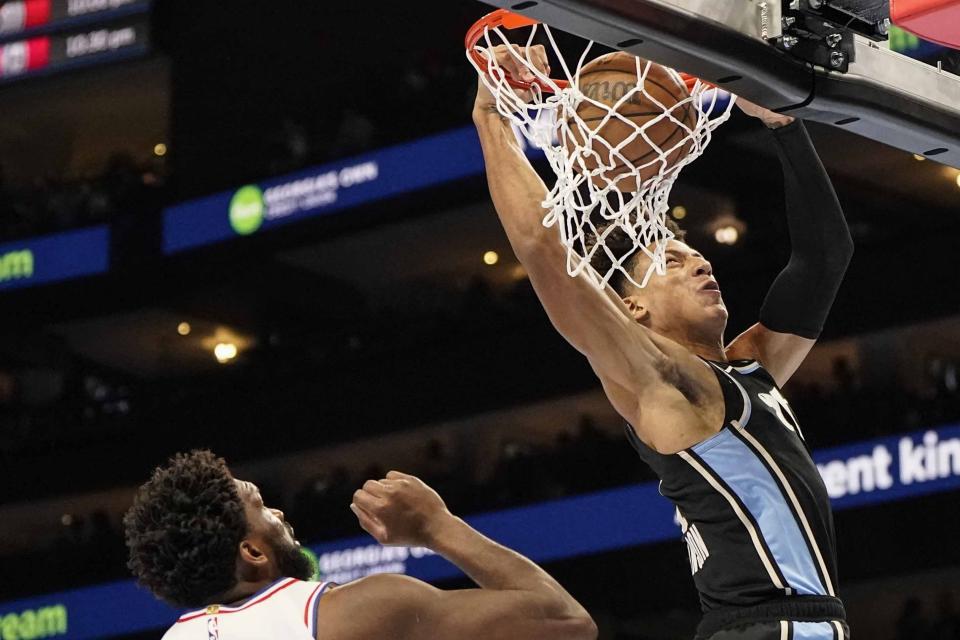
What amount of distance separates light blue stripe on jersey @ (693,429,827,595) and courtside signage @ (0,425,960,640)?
7.83 m

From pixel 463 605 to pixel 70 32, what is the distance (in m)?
9.63

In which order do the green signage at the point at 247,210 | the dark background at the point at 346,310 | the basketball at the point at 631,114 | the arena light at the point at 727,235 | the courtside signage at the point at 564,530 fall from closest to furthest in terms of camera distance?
the basketball at the point at 631,114 → the courtside signage at the point at 564,530 → the dark background at the point at 346,310 → the arena light at the point at 727,235 → the green signage at the point at 247,210

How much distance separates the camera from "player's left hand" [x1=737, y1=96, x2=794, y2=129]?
362 centimetres

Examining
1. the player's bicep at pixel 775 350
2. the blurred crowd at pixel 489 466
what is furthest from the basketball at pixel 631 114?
the blurred crowd at pixel 489 466

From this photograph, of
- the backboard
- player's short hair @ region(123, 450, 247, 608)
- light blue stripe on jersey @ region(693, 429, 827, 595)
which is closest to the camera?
the backboard

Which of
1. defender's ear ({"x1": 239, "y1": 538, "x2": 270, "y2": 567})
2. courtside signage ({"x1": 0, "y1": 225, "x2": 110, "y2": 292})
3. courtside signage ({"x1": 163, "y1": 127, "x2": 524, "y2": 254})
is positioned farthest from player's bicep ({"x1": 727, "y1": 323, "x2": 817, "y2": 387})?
courtside signage ({"x1": 0, "y1": 225, "x2": 110, "y2": 292})

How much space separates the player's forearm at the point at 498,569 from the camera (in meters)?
3.12

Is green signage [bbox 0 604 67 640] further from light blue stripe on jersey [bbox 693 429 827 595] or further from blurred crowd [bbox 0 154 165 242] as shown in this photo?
light blue stripe on jersey [bbox 693 429 827 595]

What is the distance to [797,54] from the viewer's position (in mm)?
3305

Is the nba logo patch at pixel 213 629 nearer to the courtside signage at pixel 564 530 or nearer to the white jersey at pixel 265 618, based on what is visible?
the white jersey at pixel 265 618

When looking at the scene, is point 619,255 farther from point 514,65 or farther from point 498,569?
point 498,569

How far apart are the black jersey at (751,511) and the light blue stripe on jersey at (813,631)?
72mm

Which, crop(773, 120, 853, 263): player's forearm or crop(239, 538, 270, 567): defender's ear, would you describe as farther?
crop(773, 120, 853, 263): player's forearm

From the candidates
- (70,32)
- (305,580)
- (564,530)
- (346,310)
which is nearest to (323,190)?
(346,310)
